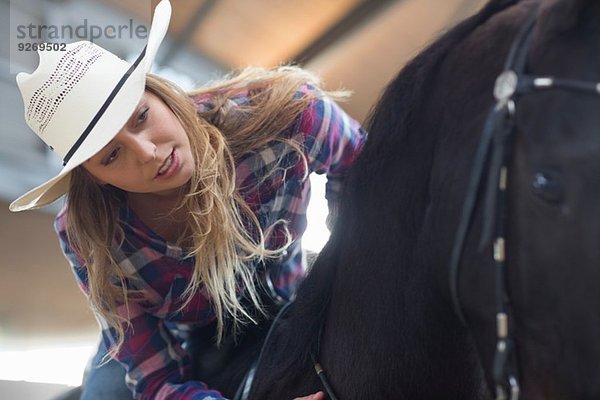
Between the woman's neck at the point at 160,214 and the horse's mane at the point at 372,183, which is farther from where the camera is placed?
the woman's neck at the point at 160,214

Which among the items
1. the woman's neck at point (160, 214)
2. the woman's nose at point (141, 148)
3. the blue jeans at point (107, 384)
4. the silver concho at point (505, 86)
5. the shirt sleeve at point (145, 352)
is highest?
the silver concho at point (505, 86)

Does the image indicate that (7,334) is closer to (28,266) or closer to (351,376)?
(28,266)

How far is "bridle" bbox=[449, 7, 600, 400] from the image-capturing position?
0.39 meters

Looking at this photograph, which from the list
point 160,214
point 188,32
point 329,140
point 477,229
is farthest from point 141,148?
point 188,32

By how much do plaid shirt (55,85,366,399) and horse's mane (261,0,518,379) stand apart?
0.20 m

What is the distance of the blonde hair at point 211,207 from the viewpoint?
71 centimetres

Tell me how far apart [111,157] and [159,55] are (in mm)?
1189

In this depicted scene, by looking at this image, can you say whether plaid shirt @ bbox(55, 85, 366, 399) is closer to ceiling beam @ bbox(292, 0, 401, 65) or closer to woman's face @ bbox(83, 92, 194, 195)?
woman's face @ bbox(83, 92, 194, 195)

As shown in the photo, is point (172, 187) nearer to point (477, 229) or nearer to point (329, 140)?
point (329, 140)

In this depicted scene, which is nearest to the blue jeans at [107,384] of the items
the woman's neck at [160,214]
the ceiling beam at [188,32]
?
the woman's neck at [160,214]

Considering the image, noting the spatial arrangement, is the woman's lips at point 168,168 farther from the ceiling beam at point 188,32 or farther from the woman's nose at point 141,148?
the ceiling beam at point 188,32

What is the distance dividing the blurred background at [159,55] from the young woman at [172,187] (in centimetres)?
51

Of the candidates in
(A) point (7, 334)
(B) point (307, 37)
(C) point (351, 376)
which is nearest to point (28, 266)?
(A) point (7, 334)

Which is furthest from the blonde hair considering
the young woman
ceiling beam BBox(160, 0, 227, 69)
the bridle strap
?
ceiling beam BBox(160, 0, 227, 69)
